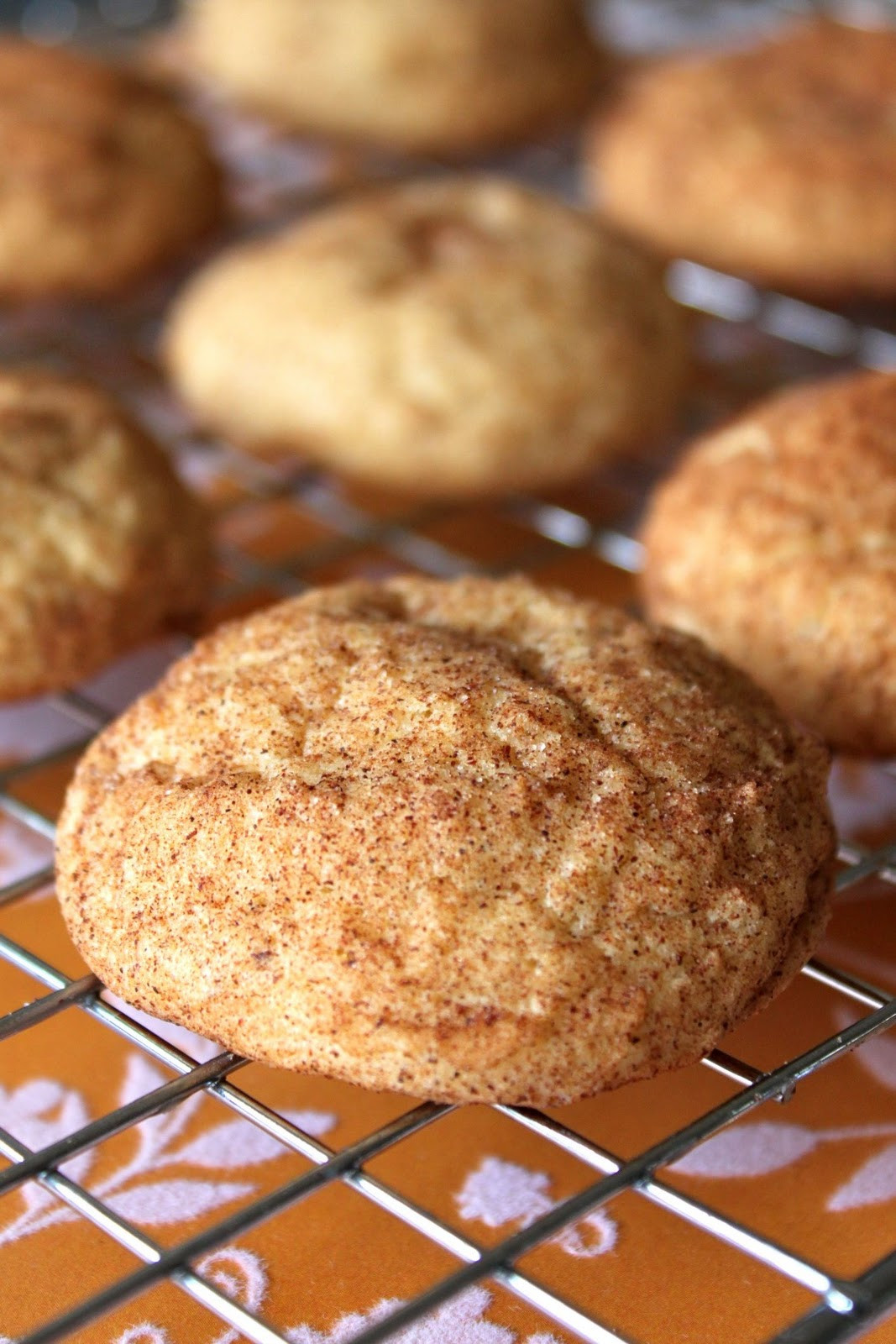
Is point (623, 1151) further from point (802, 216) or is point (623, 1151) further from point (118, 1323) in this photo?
point (802, 216)

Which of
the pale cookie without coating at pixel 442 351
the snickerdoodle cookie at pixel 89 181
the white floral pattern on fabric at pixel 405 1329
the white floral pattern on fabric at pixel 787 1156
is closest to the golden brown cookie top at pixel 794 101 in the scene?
the pale cookie without coating at pixel 442 351

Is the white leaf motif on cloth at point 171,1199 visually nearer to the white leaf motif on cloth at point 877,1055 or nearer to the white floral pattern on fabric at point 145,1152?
the white floral pattern on fabric at point 145,1152


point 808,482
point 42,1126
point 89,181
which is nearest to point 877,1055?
point 808,482

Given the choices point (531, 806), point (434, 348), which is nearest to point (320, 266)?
point (434, 348)

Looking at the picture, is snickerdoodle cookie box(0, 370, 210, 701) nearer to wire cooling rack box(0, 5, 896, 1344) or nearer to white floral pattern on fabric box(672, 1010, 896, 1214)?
wire cooling rack box(0, 5, 896, 1344)

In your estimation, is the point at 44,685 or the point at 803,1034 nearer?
the point at 803,1034

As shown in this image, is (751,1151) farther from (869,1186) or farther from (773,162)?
(773,162)
